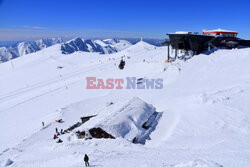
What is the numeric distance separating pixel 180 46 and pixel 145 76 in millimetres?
15043

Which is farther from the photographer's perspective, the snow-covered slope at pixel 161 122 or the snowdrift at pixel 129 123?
the snowdrift at pixel 129 123

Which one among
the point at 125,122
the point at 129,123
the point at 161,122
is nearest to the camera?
the point at 125,122

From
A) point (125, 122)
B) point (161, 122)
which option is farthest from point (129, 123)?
point (161, 122)

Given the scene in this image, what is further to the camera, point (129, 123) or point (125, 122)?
point (129, 123)

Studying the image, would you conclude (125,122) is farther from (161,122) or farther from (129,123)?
(161,122)

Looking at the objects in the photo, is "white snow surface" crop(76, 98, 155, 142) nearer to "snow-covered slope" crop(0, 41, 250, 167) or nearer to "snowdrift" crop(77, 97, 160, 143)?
"snowdrift" crop(77, 97, 160, 143)

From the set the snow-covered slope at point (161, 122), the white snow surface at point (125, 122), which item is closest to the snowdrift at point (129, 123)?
the white snow surface at point (125, 122)

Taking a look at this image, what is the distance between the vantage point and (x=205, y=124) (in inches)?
624

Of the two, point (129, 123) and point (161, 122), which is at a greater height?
point (129, 123)

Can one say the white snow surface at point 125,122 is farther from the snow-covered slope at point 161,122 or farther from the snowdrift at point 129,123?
the snow-covered slope at point 161,122

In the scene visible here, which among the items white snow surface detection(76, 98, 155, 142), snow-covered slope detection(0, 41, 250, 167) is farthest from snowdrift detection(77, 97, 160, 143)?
snow-covered slope detection(0, 41, 250, 167)

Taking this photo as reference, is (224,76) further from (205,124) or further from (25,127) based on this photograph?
(25,127)

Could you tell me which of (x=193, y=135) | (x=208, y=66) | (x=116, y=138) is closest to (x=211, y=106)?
(x=193, y=135)

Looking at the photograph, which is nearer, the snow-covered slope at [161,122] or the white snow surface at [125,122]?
the snow-covered slope at [161,122]
